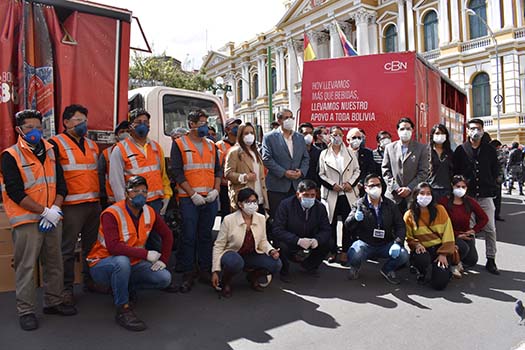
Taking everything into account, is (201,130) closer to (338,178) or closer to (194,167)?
(194,167)

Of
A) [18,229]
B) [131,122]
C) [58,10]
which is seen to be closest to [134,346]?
[18,229]

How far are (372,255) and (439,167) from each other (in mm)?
1525

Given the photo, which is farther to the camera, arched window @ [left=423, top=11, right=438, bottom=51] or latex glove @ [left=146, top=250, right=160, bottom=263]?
arched window @ [left=423, top=11, right=438, bottom=51]

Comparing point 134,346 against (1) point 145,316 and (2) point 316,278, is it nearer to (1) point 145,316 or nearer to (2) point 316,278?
(1) point 145,316

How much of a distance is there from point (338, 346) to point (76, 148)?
9.69ft

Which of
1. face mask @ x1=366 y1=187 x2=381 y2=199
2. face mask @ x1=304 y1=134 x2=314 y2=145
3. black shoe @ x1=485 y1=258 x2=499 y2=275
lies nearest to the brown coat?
face mask @ x1=366 y1=187 x2=381 y2=199

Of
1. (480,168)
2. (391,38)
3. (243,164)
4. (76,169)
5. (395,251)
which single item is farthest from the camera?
(391,38)

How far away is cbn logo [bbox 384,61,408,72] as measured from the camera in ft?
23.6

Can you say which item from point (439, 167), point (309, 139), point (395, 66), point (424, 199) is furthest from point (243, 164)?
point (395, 66)

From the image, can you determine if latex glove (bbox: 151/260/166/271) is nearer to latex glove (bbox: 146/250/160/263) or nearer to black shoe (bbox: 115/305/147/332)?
latex glove (bbox: 146/250/160/263)

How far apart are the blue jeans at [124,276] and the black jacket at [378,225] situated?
2356mm

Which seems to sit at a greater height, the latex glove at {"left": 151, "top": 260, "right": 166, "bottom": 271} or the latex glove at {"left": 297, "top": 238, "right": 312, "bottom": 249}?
the latex glove at {"left": 297, "top": 238, "right": 312, "bottom": 249}

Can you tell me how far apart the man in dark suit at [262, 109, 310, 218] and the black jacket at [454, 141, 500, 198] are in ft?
6.76

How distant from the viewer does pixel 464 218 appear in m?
5.16
